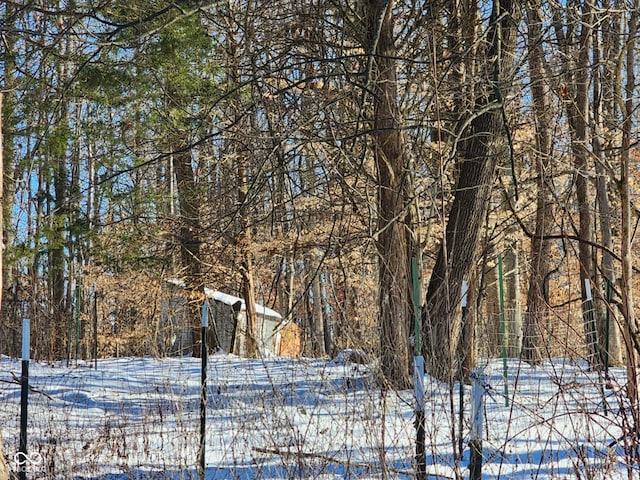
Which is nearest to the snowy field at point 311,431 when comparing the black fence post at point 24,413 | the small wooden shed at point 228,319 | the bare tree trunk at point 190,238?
the black fence post at point 24,413

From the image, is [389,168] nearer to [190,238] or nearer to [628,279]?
[628,279]

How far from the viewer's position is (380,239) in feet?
26.8

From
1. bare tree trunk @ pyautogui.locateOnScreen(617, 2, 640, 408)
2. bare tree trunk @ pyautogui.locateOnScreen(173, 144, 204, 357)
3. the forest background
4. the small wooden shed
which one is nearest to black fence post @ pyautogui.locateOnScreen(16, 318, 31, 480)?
the forest background

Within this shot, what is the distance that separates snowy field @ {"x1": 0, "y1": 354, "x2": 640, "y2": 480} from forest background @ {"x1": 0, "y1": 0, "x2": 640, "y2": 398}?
403 millimetres

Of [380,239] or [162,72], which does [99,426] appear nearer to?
[380,239]

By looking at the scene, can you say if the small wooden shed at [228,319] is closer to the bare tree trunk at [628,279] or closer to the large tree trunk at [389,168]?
the large tree trunk at [389,168]

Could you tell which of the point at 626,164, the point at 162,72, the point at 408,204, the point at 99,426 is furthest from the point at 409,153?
the point at 162,72

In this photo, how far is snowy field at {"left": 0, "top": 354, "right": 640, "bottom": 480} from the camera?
4277mm

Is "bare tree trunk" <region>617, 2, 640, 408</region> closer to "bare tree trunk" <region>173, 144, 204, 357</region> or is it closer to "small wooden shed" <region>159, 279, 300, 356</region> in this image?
"bare tree trunk" <region>173, 144, 204, 357</region>

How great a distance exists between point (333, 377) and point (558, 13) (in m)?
4.42

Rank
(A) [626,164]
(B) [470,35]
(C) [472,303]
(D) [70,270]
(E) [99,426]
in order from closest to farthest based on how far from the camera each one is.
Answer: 1. (A) [626,164]
2. (C) [472,303]
3. (E) [99,426]
4. (B) [470,35]
5. (D) [70,270]

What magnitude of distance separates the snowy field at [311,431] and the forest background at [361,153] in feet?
1.32

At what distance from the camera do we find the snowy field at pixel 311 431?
4.28 metres

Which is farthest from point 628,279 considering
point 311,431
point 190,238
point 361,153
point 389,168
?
point 190,238
